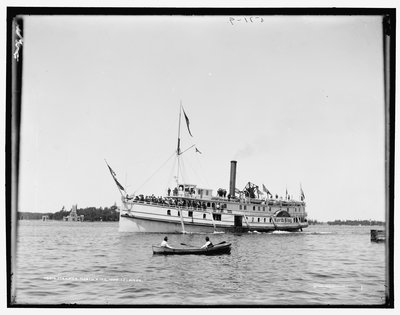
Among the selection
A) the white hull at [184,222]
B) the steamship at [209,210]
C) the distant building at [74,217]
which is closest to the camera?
the distant building at [74,217]

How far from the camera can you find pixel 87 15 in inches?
217

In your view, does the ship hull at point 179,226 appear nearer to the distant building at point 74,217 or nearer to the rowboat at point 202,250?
the rowboat at point 202,250

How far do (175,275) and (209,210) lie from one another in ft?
17.9

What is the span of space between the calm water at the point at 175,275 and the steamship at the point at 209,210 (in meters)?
0.83

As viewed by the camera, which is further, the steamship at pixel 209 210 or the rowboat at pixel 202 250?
the rowboat at pixel 202 250

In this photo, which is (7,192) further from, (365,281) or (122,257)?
(365,281)

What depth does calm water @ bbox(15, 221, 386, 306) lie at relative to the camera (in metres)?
5.51

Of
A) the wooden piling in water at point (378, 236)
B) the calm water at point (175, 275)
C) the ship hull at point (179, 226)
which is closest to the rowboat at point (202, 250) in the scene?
the ship hull at point (179, 226)

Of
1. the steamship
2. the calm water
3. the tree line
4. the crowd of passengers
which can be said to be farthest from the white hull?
the calm water

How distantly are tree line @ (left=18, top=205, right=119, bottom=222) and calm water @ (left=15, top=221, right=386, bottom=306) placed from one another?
9cm

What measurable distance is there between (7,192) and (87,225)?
51.8 inches

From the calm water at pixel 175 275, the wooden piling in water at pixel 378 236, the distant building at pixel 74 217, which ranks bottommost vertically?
the calm water at pixel 175 275

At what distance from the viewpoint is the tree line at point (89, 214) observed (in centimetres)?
559

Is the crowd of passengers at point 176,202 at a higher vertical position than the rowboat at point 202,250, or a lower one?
higher
